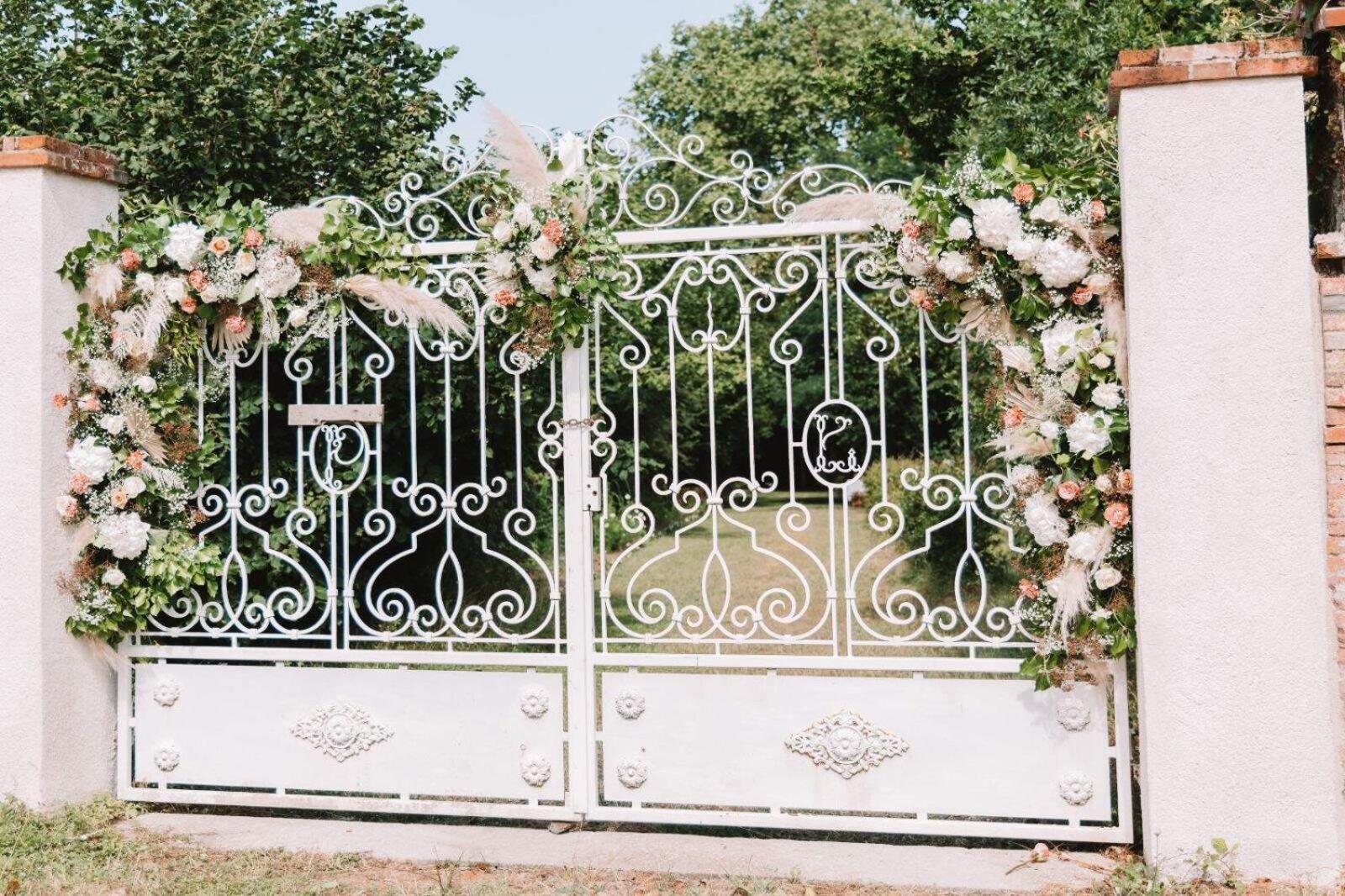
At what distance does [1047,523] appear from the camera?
404 centimetres

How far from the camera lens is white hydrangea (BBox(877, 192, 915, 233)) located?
4.29 meters

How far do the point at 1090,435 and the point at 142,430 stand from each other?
361 cm

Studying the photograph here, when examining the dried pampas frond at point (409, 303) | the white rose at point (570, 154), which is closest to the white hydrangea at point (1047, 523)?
the white rose at point (570, 154)

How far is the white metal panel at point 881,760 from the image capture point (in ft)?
13.8

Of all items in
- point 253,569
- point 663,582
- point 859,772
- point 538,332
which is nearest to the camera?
point 859,772

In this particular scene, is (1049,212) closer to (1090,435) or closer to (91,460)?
(1090,435)

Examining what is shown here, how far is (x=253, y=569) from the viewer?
20.6 ft

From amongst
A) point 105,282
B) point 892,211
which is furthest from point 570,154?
point 105,282

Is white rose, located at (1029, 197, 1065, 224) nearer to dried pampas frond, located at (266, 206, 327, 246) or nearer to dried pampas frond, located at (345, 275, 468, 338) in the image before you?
dried pampas frond, located at (345, 275, 468, 338)

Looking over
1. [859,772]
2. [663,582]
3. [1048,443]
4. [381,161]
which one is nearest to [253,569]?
[381,161]

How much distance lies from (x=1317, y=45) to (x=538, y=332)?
2872 mm

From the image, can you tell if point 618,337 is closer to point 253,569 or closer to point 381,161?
point 381,161


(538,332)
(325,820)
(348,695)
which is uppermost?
(538,332)

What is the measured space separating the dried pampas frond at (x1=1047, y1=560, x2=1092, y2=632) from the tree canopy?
2.23 meters
